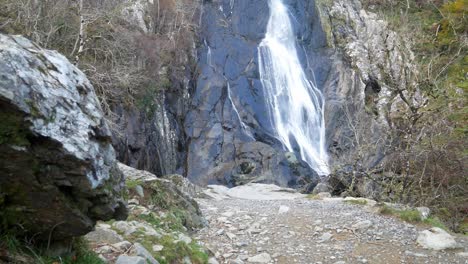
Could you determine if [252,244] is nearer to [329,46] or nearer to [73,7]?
[73,7]

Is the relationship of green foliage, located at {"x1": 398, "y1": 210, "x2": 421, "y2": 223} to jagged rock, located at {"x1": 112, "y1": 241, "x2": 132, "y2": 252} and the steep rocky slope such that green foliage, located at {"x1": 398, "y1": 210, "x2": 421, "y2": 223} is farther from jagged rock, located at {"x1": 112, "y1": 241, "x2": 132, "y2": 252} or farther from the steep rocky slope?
the steep rocky slope

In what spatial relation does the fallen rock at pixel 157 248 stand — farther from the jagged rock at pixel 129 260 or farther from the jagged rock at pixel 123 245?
the jagged rock at pixel 129 260

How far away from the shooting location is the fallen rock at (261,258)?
19.3 ft

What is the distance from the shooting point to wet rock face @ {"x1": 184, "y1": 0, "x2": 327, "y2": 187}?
65.2 feet

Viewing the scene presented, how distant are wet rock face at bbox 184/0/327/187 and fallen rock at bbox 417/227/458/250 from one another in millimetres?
13066

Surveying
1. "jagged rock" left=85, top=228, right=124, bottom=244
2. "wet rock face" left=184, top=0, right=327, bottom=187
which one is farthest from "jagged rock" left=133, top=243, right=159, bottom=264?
"wet rock face" left=184, top=0, right=327, bottom=187

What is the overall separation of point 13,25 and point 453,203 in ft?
43.6

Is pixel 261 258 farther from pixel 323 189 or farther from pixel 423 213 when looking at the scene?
pixel 323 189

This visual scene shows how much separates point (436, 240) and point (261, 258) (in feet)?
8.20

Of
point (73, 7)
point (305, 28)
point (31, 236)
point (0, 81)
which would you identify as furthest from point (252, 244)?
point (305, 28)

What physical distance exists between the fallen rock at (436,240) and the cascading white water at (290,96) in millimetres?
13525

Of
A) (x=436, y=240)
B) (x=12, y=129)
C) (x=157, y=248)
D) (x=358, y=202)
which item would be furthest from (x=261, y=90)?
(x=12, y=129)

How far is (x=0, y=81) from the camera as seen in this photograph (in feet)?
7.61

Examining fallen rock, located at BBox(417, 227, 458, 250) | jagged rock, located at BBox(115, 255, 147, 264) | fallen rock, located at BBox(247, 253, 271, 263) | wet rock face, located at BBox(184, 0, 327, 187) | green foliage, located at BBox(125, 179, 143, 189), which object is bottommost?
fallen rock, located at BBox(247, 253, 271, 263)
